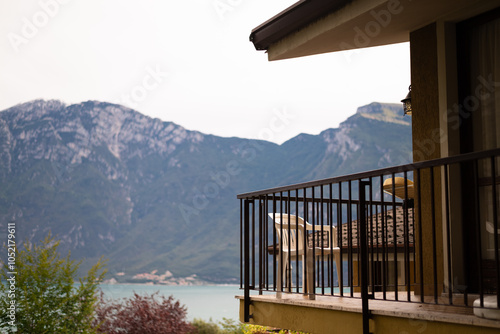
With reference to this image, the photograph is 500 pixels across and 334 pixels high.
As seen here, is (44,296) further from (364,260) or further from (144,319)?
(364,260)

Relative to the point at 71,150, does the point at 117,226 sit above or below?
below

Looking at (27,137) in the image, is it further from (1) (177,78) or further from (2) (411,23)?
(2) (411,23)

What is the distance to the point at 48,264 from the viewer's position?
432 inches

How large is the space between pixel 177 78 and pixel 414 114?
6432cm

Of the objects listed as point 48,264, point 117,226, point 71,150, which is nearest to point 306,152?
point 117,226

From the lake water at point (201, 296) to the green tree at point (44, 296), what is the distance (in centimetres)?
2983

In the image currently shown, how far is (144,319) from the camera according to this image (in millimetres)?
14898

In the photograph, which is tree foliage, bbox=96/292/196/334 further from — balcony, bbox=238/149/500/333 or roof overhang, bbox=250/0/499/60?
roof overhang, bbox=250/0/499/60

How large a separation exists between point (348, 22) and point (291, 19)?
79 centimetres

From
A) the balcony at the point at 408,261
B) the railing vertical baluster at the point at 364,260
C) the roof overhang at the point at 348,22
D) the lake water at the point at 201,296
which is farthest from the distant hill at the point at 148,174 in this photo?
the railing vertical baluster at the point at 364,260

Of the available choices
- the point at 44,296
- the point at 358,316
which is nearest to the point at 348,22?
the point at 358,316

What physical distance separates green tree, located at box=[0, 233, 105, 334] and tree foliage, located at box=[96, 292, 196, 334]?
3472 mm

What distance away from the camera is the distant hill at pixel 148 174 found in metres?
61.3

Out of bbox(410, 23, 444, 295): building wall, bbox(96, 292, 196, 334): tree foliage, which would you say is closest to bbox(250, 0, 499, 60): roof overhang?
bbox(410, 23, 444, 295): building wall
